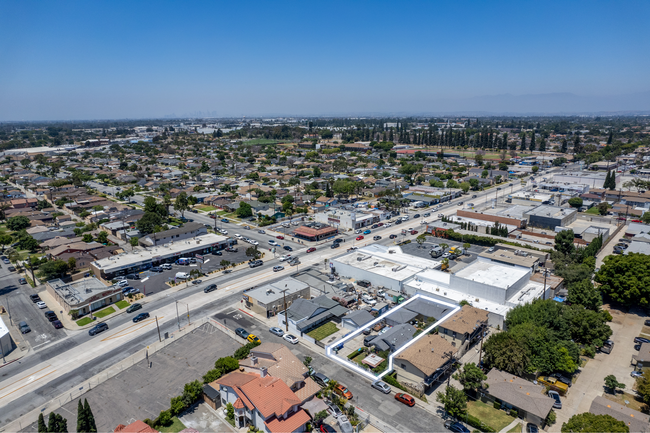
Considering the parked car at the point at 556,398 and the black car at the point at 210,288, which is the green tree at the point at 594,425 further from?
the black car at the point at 210,288

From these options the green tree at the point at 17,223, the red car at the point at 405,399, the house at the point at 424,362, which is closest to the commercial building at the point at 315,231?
the house at the point at 424,362

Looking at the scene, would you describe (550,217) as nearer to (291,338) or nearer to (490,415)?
(490,415)

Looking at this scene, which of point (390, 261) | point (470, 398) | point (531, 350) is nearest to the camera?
point (470, 398)

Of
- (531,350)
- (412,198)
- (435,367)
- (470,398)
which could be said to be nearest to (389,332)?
(435,367)

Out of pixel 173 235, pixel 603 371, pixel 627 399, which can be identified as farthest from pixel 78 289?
pixel 627 399

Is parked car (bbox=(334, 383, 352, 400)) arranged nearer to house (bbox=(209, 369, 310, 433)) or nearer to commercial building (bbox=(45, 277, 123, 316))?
house (bbox=(209, 369, 310, 433))

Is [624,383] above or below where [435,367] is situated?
below

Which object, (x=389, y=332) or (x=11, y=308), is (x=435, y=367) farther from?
(x=11, y=308)
